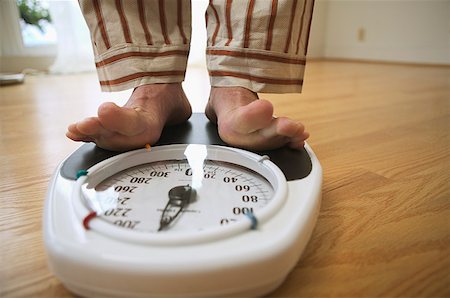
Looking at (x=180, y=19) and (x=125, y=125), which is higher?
(x=180, y=19)

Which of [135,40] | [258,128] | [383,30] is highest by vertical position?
[135,40]

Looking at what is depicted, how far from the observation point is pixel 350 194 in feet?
1.72

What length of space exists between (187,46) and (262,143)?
269mm

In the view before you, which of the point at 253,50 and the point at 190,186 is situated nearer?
the point at 190,186

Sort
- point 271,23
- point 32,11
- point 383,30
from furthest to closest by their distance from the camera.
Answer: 1. point 383,30
2. point 32,11
3. point 271,23

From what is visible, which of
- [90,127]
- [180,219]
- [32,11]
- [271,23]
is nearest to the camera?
[180,219]

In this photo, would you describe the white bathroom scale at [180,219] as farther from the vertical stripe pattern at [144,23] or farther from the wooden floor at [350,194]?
the vertical stripe pattern at [144,23]

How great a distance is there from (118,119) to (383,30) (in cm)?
289

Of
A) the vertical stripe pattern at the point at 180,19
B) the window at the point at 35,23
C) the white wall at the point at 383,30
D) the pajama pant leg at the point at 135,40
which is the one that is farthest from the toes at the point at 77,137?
the white wall at the point at 383,30

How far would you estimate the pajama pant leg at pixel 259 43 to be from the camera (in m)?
0.58

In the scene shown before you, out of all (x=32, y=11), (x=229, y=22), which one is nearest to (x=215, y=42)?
(x=229, y=22)

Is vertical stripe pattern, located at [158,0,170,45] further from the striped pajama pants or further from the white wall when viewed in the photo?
the white wall

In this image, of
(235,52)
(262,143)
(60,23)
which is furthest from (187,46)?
(60,23)

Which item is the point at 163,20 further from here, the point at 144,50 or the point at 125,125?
the point at 125,125
